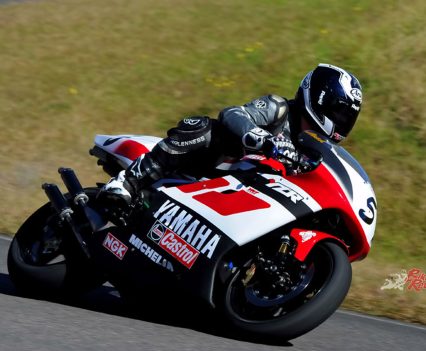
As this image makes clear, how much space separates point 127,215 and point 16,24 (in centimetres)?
878

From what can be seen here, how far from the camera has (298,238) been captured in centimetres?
477

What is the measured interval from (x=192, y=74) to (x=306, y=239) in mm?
7157

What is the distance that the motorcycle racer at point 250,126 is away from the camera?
5262 mm

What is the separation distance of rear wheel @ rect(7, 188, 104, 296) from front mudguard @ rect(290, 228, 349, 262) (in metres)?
1.27

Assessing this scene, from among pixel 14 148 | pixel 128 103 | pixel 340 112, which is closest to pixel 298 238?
pixel 340 112

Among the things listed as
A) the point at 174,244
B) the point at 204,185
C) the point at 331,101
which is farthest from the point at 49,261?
the point at 331,101

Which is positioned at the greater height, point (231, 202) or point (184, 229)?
point (231, 202)

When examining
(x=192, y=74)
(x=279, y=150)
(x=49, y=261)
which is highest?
(x=279, y=150)

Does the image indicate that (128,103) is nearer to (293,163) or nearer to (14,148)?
(14,148)

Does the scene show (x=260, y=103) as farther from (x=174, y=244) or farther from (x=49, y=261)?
(x=49, y=261)

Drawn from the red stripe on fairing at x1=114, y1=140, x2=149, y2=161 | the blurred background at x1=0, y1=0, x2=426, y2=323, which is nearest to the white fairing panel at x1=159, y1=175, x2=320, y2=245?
the red stripe on fairing at x1=114, y1=140, x2=149, y2=161

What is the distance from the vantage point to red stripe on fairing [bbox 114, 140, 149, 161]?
18.8 feet

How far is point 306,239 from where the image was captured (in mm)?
4762

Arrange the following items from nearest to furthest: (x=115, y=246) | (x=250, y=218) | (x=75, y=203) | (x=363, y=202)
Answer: (x=250, y=218), (x=363, y=202), (x=115, y=246), (x=75, y=203)
